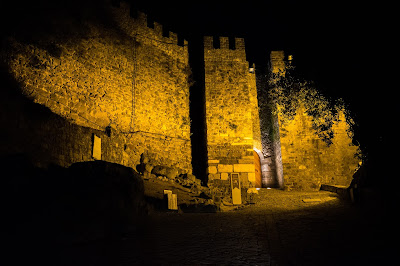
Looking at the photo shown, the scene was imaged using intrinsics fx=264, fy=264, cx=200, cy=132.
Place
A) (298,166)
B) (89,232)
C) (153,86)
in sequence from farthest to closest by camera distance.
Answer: (298,166), (153,86), (89,232)

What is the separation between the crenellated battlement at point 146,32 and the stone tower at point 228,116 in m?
1.46

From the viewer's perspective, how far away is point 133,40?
39.6ft

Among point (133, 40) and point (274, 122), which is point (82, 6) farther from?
point (274, 122)

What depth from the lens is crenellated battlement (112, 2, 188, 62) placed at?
38.8 ft

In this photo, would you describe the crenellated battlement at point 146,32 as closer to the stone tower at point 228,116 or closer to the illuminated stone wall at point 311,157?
the stone tower at point 228,116

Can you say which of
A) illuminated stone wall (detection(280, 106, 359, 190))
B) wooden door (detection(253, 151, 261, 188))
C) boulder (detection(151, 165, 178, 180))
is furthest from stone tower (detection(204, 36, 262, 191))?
boulder (detection(151, 165, 178, 180))

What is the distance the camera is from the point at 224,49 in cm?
1391

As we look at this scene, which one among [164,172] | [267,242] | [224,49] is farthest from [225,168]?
[267,242]

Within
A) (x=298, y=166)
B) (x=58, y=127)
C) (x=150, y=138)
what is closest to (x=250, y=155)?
(x=298, y=166)

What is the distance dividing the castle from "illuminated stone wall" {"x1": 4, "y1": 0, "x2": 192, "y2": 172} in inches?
1.4

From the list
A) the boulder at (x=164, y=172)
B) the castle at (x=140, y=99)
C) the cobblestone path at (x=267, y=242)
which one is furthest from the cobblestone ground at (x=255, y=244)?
Result: the boulder at (x=164, y=172)

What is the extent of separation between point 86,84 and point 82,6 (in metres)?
3.14

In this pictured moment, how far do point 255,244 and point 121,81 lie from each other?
928 cm

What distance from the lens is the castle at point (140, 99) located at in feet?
26.8
